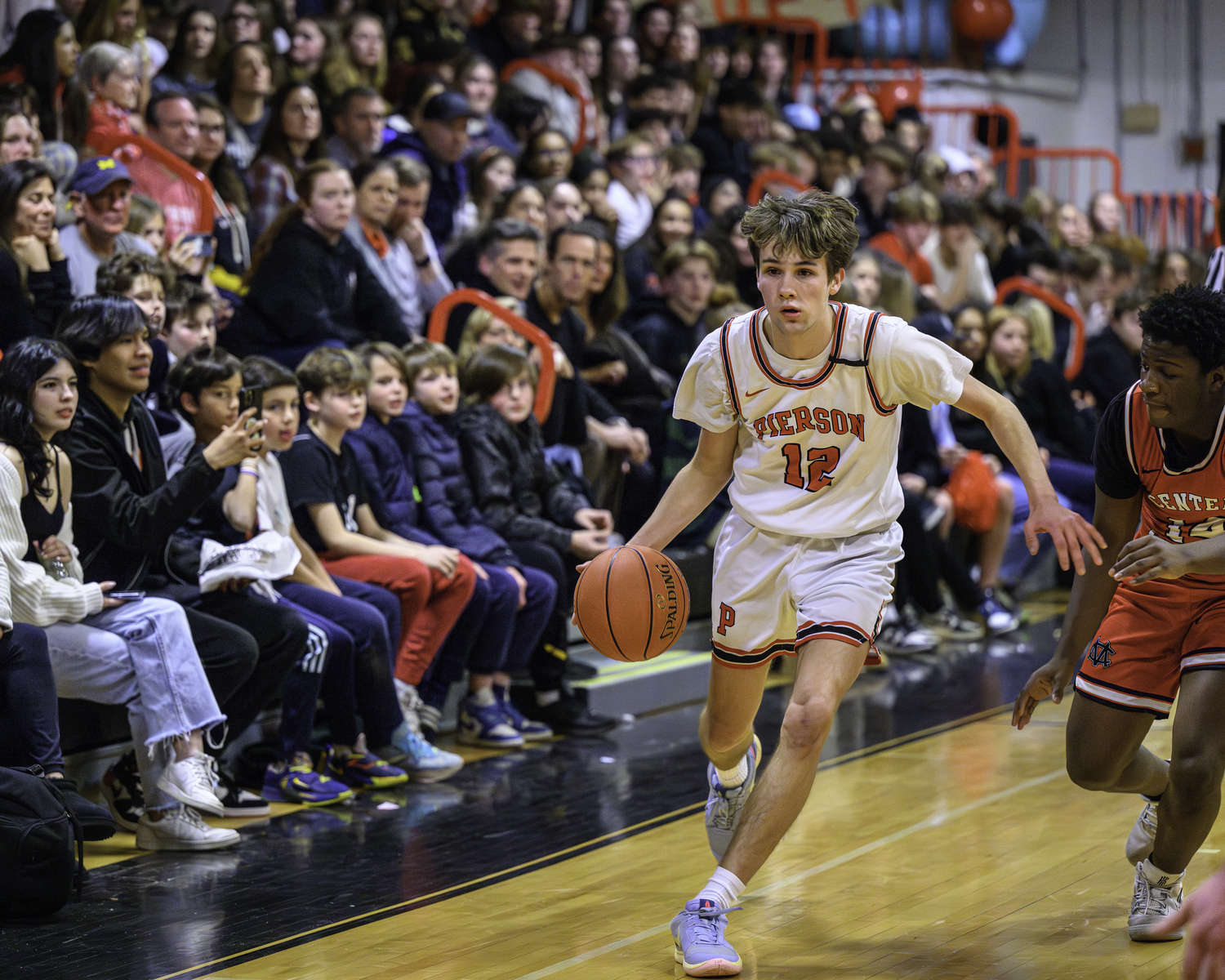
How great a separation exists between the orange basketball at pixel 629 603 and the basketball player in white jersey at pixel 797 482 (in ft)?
0.27

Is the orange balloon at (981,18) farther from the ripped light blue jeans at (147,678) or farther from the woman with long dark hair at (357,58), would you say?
the ripped light blue jeans at (147,678)

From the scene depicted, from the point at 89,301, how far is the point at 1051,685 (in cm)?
311

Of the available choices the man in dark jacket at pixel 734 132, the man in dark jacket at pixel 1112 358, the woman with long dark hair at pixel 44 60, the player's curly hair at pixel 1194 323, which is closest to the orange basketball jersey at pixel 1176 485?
the player's curly hair at pixel 1194 323

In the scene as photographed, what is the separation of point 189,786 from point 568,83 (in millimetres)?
6652

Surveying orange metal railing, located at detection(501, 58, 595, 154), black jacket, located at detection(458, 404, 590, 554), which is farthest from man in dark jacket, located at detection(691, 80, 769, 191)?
black jacket, located at detection(458, 404, 590, 554)

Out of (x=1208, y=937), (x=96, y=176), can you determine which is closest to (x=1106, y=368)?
(x=96, y=176)

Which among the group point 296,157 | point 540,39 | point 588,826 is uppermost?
point 540,39

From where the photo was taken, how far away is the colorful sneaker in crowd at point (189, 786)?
185 inches

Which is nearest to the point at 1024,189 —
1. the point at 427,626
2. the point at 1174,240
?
the point at 1174,240

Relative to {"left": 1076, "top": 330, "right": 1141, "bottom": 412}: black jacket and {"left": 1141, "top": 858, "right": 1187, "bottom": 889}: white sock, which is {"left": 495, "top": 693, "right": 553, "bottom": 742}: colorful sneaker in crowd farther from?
{"left": 1076, "top": 330, "right": 1141, "bottom": 412}: black jacket

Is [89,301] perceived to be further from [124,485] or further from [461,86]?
[461,86]

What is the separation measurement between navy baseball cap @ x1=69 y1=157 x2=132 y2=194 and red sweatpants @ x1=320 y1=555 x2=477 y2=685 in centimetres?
161

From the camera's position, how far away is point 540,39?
35.0 ft

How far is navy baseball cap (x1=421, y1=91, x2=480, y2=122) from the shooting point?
8.55 metres
